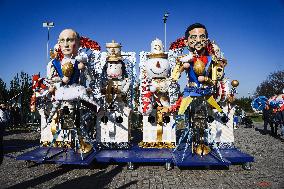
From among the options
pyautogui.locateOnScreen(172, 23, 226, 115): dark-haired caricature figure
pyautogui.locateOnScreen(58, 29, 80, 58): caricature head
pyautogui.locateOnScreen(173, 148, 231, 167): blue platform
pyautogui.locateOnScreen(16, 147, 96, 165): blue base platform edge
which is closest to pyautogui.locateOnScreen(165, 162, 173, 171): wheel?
pyautogui.locateOnScreen(173, 148, 231, 167): blue platform

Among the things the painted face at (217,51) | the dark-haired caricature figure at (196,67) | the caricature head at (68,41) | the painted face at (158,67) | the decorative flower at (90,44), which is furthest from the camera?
the decorative flower at (90,44)

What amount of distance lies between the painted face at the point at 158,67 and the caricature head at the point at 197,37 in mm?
1188

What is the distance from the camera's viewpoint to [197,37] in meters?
6.39

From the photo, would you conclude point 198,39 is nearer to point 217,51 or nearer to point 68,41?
point 217,51

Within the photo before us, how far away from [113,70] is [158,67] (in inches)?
46.6

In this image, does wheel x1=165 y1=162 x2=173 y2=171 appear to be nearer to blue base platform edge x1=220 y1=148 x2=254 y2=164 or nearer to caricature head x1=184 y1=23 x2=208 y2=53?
blue base platform edge x1=220 y1=148 x2=254 y2=164

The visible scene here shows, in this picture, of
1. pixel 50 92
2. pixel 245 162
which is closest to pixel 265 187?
pixel 245 162

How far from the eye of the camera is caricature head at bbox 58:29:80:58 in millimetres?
6574

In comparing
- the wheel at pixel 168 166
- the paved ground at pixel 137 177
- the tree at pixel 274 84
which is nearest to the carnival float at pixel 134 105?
the wheel at pixel 168 166

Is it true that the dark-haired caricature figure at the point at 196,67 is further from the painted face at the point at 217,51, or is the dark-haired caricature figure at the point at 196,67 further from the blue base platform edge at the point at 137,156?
the painted face at the point at 217,51

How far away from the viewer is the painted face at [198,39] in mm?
6387

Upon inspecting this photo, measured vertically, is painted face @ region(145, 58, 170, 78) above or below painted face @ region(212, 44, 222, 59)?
below

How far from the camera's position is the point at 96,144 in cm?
795

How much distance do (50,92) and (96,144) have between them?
1887mm
